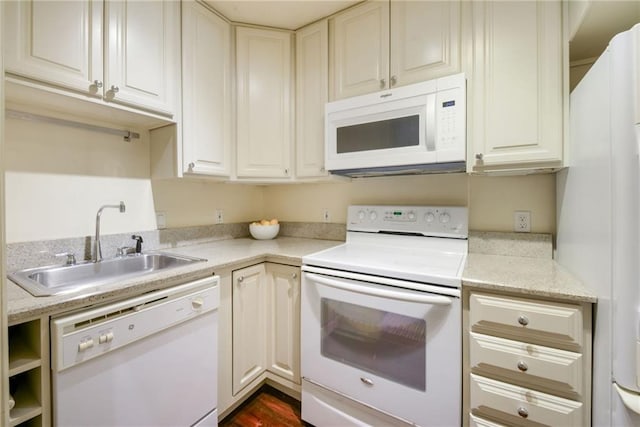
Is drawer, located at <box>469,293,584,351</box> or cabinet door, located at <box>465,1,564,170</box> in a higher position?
cabinet door, located at <box>465,1,564,170</box>

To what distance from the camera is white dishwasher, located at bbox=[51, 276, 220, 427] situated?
0.93 meters

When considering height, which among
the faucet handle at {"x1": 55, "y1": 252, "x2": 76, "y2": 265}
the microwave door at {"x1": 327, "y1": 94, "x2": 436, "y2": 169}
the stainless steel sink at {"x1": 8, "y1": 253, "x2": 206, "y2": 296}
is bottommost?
the stainless steel sink at {"x1": 8, "y1": 253, "x2": 206, "y2": 296}

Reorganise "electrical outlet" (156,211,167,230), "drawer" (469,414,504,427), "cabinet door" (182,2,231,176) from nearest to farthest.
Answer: "drawer" (469,414,504,427) → "cabinet door" (182,2,231,176) → "electrical outlet" (156,211,167,230)

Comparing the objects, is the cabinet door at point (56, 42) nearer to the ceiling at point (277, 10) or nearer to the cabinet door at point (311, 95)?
the ceiling at point (277, 10)

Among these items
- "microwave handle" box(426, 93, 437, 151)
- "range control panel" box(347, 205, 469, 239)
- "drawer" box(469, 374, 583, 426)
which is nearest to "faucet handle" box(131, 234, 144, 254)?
"range control panel" box(347, 205, 469, 239)

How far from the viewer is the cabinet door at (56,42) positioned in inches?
40.7

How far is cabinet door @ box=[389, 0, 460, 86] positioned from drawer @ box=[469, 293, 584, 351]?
1132 mm

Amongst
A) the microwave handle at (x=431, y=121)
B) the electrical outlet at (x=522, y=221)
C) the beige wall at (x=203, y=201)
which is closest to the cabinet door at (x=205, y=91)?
the beige wall at (x=203, y=201)

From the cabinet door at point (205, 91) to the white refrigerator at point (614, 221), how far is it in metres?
1.80

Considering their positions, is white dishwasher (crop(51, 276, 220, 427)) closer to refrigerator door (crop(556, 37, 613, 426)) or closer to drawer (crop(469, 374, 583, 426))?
drawer (crop(469, 374, 583, 426))

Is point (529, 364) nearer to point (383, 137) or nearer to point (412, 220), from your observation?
point (412, 220)

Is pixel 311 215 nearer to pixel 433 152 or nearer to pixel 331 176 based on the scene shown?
pixel 331 176

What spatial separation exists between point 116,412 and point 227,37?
206 cm

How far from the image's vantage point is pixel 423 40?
1519 mm
